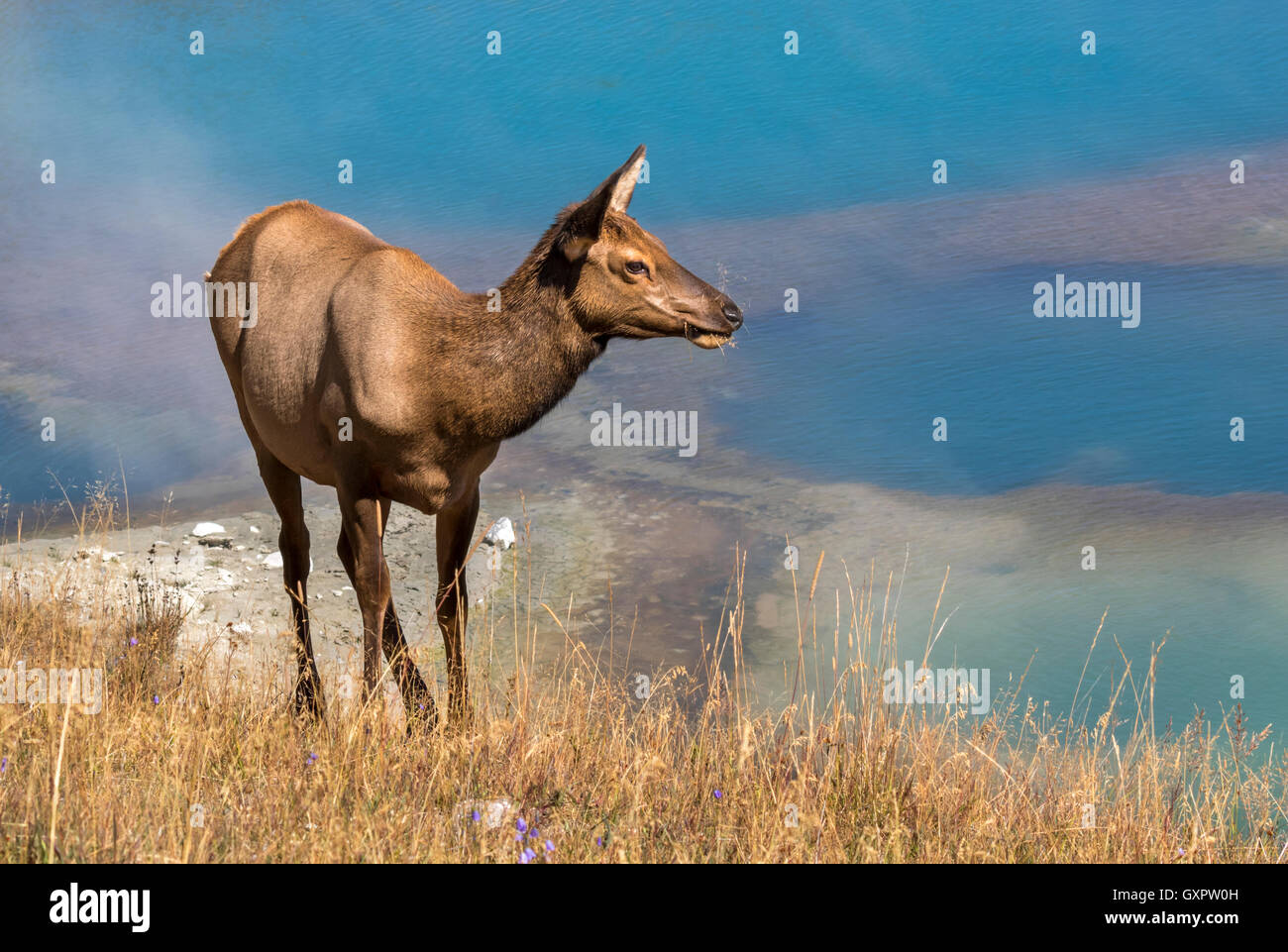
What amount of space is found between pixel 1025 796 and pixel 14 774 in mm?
3634

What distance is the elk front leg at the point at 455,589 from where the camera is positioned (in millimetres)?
6141

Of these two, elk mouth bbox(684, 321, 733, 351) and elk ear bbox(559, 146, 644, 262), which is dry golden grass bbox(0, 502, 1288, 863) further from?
elk ear bbox(559, 146, 644, 262)

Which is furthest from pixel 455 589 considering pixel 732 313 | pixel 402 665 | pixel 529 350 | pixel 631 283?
pixel 732 313

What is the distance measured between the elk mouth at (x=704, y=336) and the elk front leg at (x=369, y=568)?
5.23ft

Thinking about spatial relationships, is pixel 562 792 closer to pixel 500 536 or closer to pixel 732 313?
pixel 732 313

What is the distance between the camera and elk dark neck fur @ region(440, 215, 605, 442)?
5398mm

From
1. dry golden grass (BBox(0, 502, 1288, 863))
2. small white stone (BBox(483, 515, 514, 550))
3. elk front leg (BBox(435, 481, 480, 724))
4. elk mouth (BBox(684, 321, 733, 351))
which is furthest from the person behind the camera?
small white stone (BBox(483, 515, 514, 550))

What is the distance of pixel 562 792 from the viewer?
15.9ft

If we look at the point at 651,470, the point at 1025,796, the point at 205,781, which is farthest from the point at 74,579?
the point at 1025,796

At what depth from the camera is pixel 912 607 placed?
31.1 feet

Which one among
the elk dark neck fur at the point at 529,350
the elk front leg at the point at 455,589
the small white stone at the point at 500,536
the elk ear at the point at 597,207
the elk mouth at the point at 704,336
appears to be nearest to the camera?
the elk ear at the point at 597,207

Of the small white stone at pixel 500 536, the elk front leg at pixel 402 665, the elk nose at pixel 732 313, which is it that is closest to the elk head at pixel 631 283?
the elk nose at pixel 732 313

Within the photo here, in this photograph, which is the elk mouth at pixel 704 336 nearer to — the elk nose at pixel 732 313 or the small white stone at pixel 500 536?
the elk nose at pixel 732 313

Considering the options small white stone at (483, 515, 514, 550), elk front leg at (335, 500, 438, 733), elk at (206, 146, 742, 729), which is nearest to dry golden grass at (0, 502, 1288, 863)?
elk front leg at (335, 500, 438, 733)
